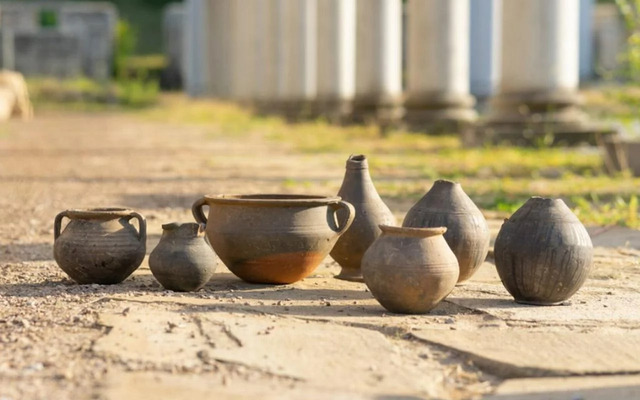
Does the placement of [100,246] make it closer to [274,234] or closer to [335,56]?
[274,234]

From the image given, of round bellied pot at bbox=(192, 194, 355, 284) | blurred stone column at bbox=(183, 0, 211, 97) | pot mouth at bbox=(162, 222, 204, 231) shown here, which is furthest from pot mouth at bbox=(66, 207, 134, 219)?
blurred stone column at bbox=(183, 0, 211, 97)

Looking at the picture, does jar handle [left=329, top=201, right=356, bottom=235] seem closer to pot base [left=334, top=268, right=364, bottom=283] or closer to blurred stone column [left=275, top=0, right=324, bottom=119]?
pot base [left=334, top=268, right=364, bottom=283]

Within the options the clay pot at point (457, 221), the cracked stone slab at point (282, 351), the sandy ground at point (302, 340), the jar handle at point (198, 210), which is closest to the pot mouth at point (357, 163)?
the clay pot at point (457, 221)

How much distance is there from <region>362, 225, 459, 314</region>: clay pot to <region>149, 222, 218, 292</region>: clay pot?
33.1 inches

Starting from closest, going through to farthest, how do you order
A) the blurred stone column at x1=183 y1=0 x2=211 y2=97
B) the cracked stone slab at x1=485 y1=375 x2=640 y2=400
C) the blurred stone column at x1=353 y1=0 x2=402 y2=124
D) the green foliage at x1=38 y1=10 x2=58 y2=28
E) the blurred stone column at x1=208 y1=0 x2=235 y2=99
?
the cracked stone slab at x1=485 y1=375 x2=640 y2=400, the blurred stone column at x1=353 y1=0 x2=402 y2=124, the blurred stone column at x1=208 y1=0 x2=235 y2=99, the blurred stone column at x1=183 y1=0 x2=211 y2=97, the green foliage at x1=38 y1=10 x2=58 y2=28

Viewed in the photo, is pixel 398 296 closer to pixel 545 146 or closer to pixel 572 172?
pixel 572 172

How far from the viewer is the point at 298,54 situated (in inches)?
994

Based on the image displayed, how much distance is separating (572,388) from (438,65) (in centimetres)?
1341

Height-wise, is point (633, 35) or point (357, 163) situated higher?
point (633, 35)

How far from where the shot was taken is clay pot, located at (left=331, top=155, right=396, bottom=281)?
5426 mm

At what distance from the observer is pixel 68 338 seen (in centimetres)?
398

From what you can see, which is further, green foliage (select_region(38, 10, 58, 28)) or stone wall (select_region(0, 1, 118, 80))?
green foliage (select_region(38, 10, 58, 28))

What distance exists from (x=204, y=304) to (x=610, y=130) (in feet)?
32.2

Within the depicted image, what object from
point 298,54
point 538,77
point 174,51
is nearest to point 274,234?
point 538,77
